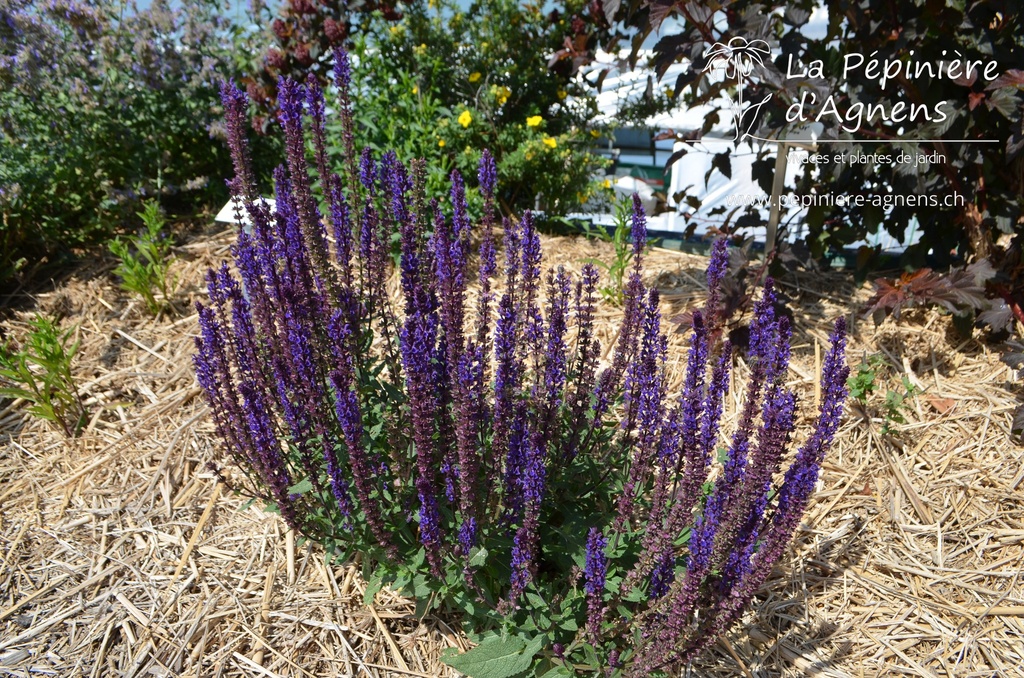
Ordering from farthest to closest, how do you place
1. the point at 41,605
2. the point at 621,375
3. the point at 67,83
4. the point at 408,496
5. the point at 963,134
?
the point at 67,83 → the point at 963,134 → the point at 41,605 → the point at 621,375 → the point at 408,496

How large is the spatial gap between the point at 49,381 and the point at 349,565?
2065 millimetres

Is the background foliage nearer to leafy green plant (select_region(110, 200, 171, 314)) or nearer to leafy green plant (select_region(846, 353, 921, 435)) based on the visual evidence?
leafy green plant (select_region(846, 353, 921, 435))

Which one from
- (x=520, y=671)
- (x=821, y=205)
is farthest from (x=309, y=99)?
(x=821, y=205)

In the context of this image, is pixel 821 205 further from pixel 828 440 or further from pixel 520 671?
pixel 520 671

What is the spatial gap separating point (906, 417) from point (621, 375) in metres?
1.99

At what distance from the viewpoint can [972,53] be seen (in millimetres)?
3740

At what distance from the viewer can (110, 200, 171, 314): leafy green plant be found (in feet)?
14.4

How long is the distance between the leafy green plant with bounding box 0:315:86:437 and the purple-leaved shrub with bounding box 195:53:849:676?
171cm

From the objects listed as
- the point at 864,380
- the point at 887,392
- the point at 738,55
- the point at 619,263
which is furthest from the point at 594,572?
the point at 619,263

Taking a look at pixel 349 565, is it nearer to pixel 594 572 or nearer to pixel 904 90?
pixel 594 572

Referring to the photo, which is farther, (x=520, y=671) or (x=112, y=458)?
(x=112, y=458)

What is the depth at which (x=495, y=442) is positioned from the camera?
2.32 m

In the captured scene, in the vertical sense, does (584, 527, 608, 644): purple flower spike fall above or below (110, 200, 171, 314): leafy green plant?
below

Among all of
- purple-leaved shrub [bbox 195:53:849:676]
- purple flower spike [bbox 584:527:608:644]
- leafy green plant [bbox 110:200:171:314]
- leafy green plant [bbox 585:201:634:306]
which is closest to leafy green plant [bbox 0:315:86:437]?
leafy green plant [bbox 110:200:171:314]
